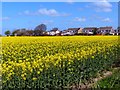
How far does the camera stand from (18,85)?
793 centimetres

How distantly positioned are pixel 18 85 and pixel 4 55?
3795 mm

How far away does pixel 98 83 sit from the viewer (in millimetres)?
10508

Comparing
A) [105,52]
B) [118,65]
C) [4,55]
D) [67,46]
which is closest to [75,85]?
[4,55]

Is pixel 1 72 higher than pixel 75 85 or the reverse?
higher

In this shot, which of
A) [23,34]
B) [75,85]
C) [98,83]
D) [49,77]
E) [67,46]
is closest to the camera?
[49,77]

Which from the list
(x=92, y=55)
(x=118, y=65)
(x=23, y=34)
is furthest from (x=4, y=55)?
(x=23, y=34)

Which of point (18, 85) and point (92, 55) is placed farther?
point (92, 55)

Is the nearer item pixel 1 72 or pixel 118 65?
pixel 1 72

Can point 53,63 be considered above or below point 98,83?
above

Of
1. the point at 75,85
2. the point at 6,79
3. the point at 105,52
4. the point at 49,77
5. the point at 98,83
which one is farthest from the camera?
the point at 105,52

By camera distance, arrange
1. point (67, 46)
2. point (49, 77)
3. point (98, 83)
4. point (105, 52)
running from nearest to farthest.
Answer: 1. point (49, 77)
2. point (98, 83)
3. point (105, 52)
4. point (67, 46)

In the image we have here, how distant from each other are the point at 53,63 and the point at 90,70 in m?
1.97

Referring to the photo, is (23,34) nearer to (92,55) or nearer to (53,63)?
(92,55)

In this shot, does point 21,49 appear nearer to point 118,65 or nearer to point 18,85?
point 118,65
